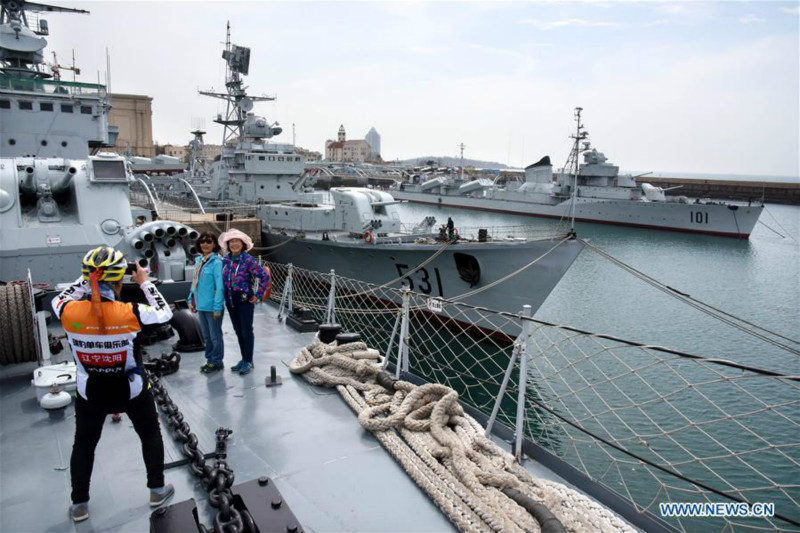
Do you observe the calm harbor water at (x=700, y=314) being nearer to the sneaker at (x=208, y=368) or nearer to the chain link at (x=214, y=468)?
the chain link at (x=214, y=468)

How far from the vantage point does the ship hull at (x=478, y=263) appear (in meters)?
11.7

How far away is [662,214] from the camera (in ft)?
119

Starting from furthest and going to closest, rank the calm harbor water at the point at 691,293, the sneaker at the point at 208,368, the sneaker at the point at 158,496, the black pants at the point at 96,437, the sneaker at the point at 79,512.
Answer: the calm harbor water at the point at 691,293 → the sneaker at the point at 208,368 → the sneaker at the point at 158,496 → the sneaker at the point at 79,512 → the black pants at the point at 96,437

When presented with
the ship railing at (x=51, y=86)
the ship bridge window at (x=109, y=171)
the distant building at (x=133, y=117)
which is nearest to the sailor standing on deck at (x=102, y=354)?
the ship bridge window at (x=109, y=171)

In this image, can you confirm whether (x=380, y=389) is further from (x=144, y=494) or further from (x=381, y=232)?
(x=381, y=232)

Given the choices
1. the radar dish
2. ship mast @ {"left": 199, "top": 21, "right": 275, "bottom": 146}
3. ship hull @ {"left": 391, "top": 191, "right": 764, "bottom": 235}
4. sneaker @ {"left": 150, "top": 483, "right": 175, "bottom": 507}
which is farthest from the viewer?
ship hull @ {"left": 391, "top": 191, "right": 764, "bottom": 235}

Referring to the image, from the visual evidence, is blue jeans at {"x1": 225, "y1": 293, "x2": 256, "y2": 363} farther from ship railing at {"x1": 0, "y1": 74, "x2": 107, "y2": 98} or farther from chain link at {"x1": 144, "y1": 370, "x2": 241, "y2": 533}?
ship railing at {"x1": 0, "y1": 74, "x2": 107, "y2": 98}

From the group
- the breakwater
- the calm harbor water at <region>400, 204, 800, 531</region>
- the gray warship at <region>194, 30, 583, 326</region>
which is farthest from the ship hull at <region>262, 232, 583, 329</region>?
the breakwater

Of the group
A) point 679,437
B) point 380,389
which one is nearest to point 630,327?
point 679,437

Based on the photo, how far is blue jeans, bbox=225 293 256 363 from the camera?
173 inches

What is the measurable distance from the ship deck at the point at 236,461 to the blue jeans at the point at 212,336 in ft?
0.59

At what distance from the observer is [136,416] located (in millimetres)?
2521

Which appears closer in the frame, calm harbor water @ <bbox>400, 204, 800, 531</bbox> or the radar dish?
calm harbor water @ <bbox>400, 204, 800, 531</bbox>

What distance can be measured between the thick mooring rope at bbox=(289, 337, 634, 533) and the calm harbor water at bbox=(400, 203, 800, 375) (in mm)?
10434
